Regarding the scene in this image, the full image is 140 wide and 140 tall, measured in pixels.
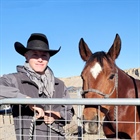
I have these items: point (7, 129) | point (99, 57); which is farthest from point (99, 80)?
point (7, 129)

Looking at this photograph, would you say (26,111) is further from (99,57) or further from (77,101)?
(99,57)

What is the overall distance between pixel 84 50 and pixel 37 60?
1.45 metres

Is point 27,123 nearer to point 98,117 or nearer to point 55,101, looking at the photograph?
point 55,101

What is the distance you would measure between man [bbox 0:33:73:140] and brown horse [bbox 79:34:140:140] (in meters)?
0.45

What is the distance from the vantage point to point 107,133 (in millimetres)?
4094

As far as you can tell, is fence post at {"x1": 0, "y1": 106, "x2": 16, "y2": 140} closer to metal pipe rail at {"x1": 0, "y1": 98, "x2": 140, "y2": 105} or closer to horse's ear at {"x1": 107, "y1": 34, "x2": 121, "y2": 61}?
metal pipe rail at {"x1": 0, "y1": 98, "x2": 140, "y2": 105}

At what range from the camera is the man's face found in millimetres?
2814

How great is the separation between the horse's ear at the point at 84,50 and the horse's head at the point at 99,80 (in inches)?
14.7

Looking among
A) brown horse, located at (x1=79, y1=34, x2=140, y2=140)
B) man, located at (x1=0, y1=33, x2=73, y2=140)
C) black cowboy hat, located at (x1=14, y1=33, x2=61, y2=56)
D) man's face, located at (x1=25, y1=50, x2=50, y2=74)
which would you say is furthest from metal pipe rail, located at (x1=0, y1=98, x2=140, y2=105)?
brown horse, located at (x1=79, y1=34, x2=140, y2=140)

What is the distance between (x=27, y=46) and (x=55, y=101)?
0.87m

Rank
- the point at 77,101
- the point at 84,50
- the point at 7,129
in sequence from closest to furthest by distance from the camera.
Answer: the point at 77,101 < the point at 7,129 < the point at 84,50

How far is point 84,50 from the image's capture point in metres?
4.14

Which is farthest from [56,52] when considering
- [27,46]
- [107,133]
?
[107,133]

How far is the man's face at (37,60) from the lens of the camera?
2814 mm
